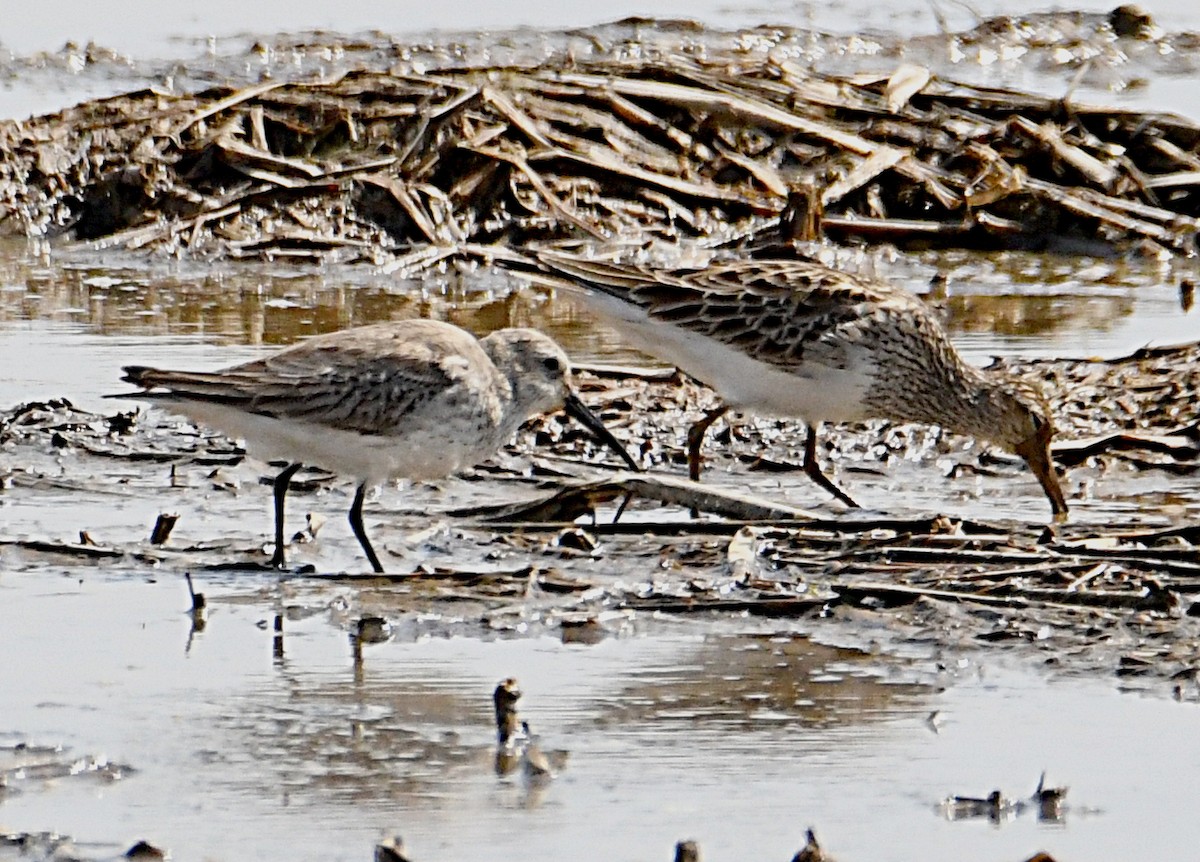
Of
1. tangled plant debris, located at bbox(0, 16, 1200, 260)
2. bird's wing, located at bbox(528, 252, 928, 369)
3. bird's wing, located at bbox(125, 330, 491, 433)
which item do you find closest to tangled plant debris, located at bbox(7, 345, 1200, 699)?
bird's wing, located at bbox(125, 330, 491, 433)

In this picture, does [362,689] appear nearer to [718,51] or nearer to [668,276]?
[668,276]

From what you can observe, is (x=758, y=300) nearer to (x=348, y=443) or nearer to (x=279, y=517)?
(x=348, y=443)

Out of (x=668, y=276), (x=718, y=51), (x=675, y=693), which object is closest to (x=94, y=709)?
(x=675, y=693)

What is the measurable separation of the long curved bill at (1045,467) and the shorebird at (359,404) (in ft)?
6.85

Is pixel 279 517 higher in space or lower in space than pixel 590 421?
lower

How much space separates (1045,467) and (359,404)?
107 inches

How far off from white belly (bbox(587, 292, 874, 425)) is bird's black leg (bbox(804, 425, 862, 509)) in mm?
85

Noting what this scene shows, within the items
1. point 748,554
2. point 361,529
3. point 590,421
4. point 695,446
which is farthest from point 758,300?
point 361,529

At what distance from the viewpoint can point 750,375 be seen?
8695 millimetres

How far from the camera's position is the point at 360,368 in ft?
24.5

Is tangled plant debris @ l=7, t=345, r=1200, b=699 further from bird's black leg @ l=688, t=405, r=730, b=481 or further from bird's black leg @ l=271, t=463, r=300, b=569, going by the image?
bird's black leg @ l=688, t=405, r=730, b=481

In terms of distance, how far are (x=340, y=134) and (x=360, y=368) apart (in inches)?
268

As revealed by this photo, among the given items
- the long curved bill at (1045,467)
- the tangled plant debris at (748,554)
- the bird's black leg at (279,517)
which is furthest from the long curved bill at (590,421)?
the long curved bill at (1045,467)

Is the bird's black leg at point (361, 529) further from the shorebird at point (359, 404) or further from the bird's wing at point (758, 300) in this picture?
the bird's wing at point (758, 300)
